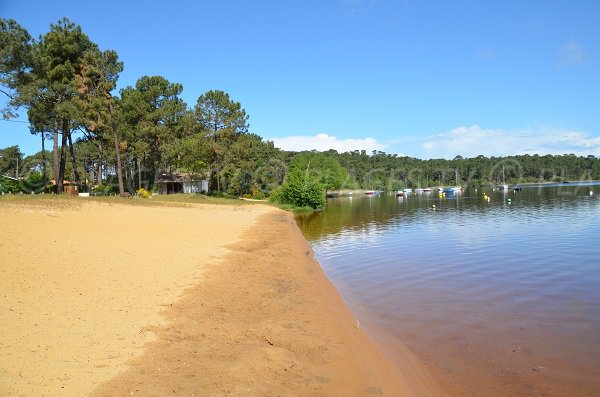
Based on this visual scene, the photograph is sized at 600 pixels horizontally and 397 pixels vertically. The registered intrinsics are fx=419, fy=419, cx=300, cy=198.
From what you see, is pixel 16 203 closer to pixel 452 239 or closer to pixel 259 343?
pixel 259 343

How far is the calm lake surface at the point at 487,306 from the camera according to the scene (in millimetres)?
8219

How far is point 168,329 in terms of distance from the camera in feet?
25.9

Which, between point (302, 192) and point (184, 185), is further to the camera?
point (184, 185)

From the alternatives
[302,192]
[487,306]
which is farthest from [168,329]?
[302,192]

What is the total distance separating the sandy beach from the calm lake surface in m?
1.06

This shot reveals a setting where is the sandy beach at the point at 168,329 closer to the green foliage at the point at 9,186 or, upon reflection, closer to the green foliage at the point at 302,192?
the green foliage at the point at 9,186

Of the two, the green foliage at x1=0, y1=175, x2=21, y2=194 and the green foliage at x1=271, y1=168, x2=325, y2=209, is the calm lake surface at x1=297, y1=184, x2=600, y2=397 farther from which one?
the green foliage at x1=271, y1=168, x2=325, y2=209

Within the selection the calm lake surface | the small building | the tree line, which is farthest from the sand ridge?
the small building

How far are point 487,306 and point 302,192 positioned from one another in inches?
2288

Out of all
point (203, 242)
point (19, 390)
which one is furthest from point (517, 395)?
point (203, 242)

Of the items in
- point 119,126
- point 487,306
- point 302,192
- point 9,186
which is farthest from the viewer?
point 302,192

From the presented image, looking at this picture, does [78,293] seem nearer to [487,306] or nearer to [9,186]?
[487,306]

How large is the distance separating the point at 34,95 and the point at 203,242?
1032 inches

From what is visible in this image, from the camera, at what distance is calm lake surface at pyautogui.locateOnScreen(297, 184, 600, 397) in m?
8.22
